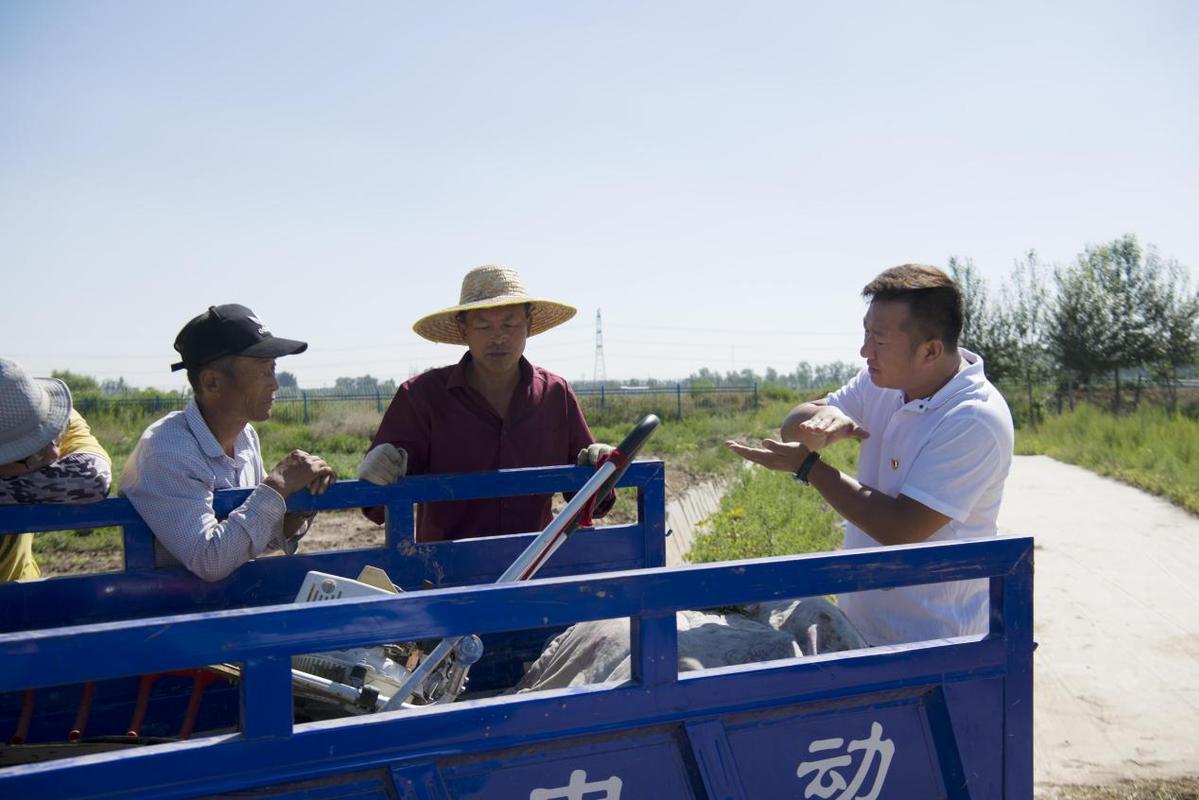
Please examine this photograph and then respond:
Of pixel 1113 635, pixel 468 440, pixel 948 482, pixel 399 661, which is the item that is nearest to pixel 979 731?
pixel 948 482

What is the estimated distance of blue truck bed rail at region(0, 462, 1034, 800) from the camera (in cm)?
124

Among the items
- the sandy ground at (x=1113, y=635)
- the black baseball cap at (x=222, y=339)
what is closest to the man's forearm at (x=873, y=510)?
the black baseball cap at (x=222, y=339)

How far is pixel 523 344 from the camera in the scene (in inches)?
132

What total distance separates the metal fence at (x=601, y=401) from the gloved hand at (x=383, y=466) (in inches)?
895

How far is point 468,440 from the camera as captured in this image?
127 inches

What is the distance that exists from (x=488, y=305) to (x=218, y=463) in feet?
3.53

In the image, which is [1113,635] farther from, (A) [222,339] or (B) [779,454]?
(A) [222,339]

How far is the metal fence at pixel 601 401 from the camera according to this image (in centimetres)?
2629

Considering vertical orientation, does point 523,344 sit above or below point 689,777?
above

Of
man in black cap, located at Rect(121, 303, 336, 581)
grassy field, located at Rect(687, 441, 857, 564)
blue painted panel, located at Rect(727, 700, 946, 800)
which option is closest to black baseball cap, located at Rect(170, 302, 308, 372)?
man in black cap, located at Rect(121, 303, 336, 581)

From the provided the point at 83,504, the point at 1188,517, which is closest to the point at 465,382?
the point at 83,504

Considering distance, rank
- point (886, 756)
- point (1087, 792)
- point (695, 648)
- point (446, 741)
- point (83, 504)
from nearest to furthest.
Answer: point (446, 741)
point (886, 756)
point (695, 648)
point (83, 504)
point (1087, 792)

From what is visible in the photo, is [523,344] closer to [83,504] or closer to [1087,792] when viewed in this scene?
[83,504]

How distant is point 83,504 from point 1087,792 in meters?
3.85
